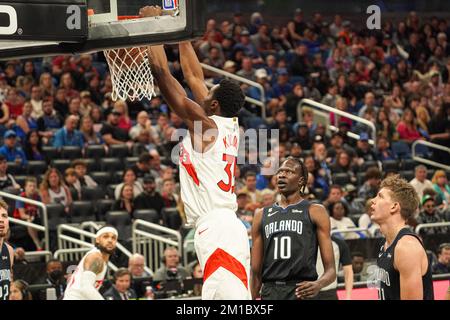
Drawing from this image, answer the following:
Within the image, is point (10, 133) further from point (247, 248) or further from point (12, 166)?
point (247, 248)

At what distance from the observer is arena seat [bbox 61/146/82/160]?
536 inches

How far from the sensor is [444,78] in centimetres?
1931

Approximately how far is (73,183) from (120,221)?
0.95 meters

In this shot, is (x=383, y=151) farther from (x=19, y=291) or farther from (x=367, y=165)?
(x=19, y=291)

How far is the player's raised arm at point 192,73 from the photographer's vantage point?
6.75m

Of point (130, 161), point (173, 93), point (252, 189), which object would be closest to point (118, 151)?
point (130, 161)

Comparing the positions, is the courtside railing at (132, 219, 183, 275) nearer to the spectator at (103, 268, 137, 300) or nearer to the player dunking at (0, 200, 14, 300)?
the spectator at (103, 268, 137, 300)

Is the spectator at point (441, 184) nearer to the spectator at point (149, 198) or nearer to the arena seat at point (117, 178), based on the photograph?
the spectator at point (149, 198)

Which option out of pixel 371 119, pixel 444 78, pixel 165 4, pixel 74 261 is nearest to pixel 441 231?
pixel 371 119

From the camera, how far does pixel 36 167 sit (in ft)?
43.6

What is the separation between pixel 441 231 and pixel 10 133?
5.93 meters

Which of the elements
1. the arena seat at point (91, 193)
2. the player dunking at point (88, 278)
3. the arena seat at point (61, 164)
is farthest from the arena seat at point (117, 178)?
the player dunking at point (88, 278)

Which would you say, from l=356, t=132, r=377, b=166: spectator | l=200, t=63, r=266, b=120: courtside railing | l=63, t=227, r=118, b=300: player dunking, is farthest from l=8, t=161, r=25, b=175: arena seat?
l=356, t=132, r=377, b=166: spectator

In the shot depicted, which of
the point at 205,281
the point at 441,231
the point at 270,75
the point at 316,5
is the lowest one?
the point at 441,231
